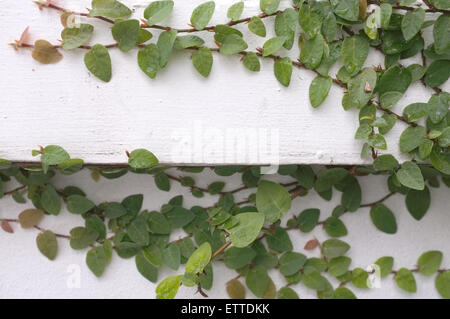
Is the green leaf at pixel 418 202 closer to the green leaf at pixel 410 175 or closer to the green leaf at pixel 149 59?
the green leaf at pixel 410 175

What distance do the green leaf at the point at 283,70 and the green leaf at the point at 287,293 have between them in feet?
1.28

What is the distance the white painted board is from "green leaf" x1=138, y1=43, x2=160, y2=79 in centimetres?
1

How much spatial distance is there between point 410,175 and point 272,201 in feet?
0.68

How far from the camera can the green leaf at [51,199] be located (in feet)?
2.31

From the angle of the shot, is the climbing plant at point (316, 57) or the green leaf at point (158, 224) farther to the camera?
the green leaf at point (158, 224)

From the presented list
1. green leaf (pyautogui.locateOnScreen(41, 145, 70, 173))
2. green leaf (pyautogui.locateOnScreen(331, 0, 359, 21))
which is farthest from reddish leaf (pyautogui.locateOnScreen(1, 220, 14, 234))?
green leaf (pyautogui.locateOnScreen(331, 0, 359, 21))

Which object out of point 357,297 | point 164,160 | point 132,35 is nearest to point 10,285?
point 164,160

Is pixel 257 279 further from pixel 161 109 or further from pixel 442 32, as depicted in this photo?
pixel 442 32

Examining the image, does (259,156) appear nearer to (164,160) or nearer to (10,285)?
(164,160)

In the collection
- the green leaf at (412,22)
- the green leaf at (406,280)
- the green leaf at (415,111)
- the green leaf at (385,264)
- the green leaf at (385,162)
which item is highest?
the green leaf at (412,22)

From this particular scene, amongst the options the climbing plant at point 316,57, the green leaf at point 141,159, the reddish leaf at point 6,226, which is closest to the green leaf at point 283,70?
the climbing plant at point 316,57

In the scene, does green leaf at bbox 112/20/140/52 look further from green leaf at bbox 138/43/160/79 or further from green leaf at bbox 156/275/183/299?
green leaf at bbox 156/275/183/299

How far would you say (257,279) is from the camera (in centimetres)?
72
